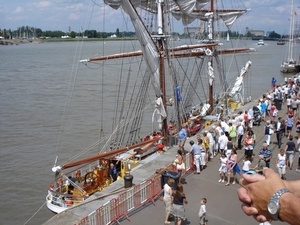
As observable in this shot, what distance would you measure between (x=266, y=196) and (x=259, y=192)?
6 cm

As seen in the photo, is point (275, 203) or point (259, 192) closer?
point (275, 203)

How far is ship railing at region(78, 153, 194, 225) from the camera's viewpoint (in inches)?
344

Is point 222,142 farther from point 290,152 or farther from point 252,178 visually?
point 252,178

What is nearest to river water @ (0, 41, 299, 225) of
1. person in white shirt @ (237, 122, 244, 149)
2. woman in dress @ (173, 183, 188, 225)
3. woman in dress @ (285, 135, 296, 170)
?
woman in dress @ (173, 183, 188, 225)

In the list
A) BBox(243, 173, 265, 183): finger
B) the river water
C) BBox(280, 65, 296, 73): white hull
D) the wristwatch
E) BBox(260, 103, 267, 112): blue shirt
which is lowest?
the river water

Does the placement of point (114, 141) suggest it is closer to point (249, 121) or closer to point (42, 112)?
point (249, 121)

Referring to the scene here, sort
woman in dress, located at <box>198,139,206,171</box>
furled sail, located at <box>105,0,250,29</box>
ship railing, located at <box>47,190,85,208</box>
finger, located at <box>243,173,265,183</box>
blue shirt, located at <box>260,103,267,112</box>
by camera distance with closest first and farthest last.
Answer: finger, located at <box>243,173,265,183</box>
woman in dress, located at <box>198,139,206,171</box>
ship railing, located at <box>47,190,85,208</box>
blue shirt, located at <box>260,103,267,112</box>
furled sail, located at <box>105,0,250,29</box>

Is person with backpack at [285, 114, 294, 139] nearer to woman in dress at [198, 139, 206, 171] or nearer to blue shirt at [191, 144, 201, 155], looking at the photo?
woman in dress at [198, 139, 206, 171]

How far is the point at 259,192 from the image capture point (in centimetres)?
238

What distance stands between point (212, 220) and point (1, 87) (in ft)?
135

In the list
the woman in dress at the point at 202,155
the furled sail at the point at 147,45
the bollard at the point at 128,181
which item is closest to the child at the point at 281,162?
the woman in dress at the point at 202,155

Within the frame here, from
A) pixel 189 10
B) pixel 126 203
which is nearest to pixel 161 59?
pixel 189 10

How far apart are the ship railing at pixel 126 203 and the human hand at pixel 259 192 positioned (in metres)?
6.35

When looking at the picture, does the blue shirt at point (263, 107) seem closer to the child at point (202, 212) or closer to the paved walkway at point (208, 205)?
the paved walkway at point (208, 205)
